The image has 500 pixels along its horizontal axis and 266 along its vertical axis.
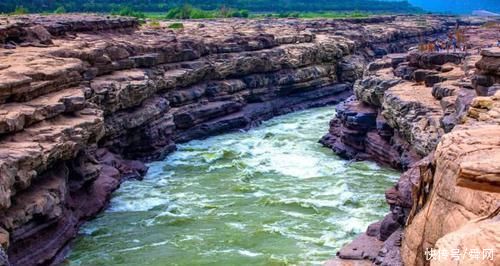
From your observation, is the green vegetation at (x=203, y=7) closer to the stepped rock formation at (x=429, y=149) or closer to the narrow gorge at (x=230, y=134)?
the narrow gorge at (x=230, y=134)

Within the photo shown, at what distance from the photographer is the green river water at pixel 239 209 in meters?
15.9

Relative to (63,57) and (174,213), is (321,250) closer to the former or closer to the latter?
(174,213)

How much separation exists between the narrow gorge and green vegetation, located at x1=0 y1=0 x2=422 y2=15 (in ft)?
80.2

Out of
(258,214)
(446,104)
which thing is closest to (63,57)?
(258,214)

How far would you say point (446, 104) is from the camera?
783 inches

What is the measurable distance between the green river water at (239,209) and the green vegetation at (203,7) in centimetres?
3231

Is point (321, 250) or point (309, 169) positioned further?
point (309, 169)

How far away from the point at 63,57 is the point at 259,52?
14.4m

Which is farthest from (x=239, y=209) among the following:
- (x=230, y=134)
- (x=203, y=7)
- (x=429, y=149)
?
(x=203, y=7)

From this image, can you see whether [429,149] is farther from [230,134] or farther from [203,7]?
[203,7]

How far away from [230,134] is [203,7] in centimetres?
5419

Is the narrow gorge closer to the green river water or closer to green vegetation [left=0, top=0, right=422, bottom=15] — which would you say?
the green river water

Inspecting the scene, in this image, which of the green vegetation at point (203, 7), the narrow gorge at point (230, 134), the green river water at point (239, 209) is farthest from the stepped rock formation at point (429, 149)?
the green vegetation at point (203, 7)

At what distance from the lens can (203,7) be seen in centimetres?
8212
